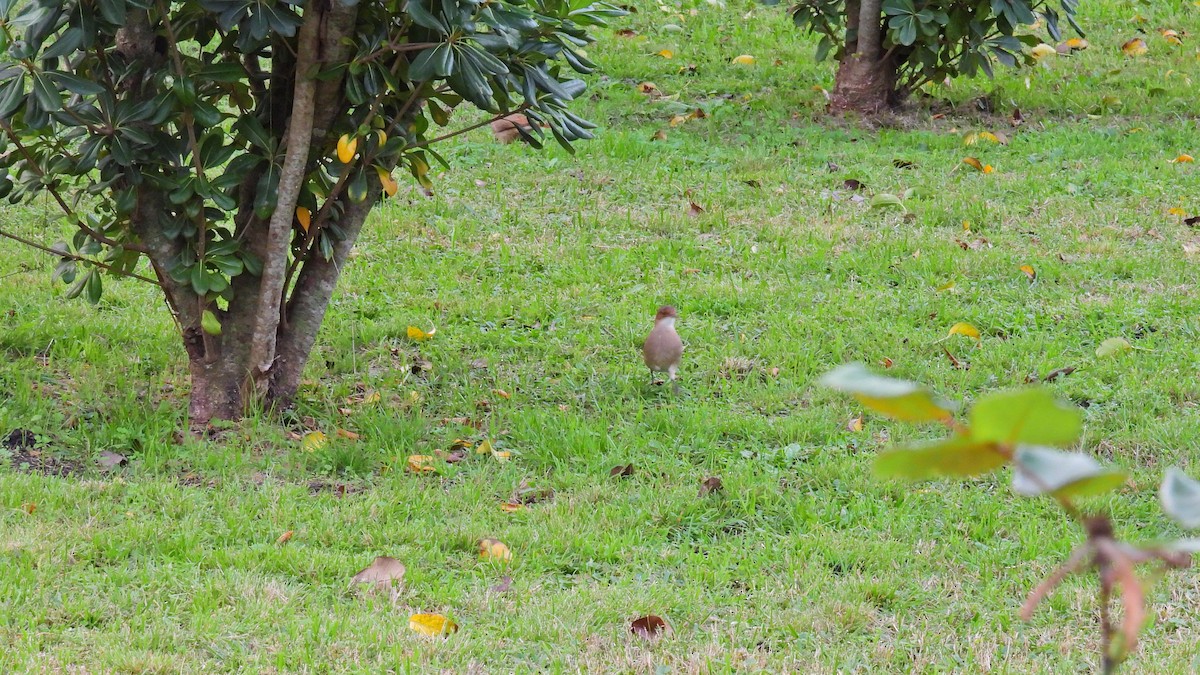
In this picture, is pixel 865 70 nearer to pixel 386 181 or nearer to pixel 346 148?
pixel 386 181

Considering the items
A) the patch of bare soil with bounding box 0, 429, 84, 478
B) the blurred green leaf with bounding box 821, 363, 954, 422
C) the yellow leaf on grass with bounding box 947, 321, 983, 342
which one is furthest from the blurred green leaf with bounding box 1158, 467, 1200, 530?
the yellow leaf on grass with bounding box 947, 321, 983, 342

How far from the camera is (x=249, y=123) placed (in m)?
4.53

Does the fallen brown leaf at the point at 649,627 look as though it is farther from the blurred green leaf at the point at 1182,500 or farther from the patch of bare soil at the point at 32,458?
the blurred green leaf at the point at 1182,500

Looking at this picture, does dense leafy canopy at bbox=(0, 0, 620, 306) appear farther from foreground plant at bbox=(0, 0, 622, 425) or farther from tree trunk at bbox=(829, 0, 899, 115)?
tree trunk at bbox=(829, 0, 899, 115)

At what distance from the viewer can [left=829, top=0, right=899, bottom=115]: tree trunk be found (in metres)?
9.00

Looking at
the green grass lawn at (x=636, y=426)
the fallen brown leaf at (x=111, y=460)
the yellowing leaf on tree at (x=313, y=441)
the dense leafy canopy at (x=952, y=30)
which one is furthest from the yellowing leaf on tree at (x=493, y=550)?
the dense leafy canopy at (x=952, y=30)

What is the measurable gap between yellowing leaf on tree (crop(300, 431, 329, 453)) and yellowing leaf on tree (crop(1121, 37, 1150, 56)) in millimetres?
8812

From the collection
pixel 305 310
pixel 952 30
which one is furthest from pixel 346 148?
pixel 952 30

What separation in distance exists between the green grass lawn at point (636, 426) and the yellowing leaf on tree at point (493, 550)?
0.10ft

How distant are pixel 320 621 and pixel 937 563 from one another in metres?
1.84

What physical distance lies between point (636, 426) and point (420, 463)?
0.86 metres

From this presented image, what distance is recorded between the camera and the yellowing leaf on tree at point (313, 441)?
4.56 meters

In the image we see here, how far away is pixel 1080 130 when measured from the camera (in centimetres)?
909

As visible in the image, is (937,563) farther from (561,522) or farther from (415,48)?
(415,48)
